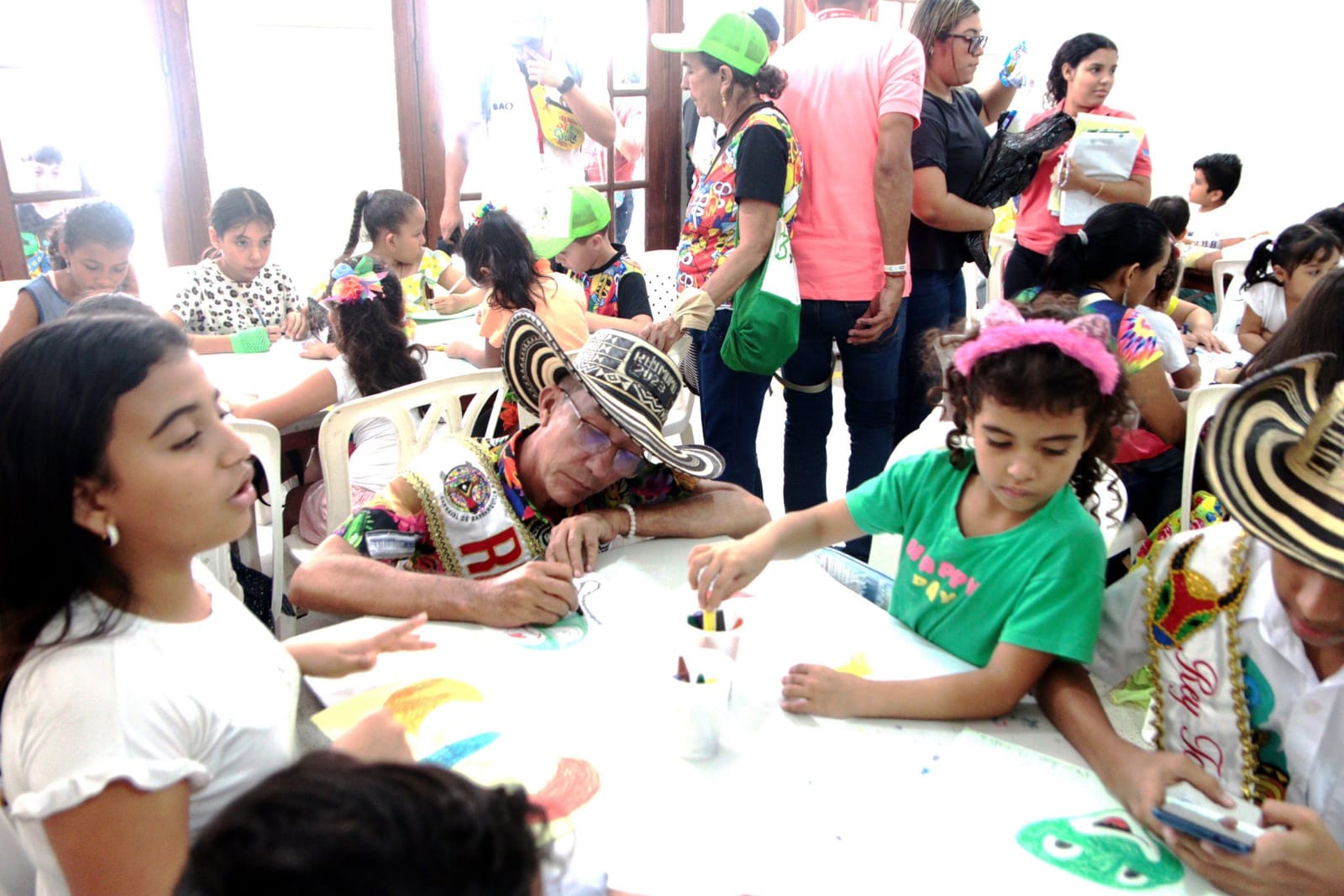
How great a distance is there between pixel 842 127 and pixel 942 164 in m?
0.51

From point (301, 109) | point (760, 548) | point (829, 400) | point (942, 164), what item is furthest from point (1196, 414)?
point (301, 109)

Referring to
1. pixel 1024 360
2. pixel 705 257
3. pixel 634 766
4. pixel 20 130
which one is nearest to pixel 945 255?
pixel 705 257

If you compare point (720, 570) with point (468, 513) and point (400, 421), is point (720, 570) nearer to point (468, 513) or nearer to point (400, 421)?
point (468, 513)

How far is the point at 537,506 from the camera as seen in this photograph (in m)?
1.79

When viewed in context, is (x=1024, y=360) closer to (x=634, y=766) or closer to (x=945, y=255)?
(x=634, y=766)

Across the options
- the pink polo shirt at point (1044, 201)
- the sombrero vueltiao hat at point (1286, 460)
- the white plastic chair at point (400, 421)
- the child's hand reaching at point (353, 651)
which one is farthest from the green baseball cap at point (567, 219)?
the sombrero vueltiao hat at point (1286, 460)

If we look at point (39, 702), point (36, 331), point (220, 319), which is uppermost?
point (36, 331)

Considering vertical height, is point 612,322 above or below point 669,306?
above

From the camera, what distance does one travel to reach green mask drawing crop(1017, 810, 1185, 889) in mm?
1004

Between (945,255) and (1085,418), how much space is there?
201 cm

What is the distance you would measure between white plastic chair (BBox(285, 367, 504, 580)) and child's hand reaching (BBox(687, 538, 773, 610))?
1135mm

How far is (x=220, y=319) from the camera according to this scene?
12.0 ft

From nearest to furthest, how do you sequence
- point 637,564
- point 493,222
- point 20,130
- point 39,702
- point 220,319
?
point 39,702 → point 637,564 → point 493,222 → point 220,319 → point 20,130

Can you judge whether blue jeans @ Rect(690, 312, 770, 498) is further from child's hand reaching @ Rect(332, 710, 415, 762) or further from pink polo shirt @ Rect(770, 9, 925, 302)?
child's hand reaching @ Rect(332, 710, 415, 762)
